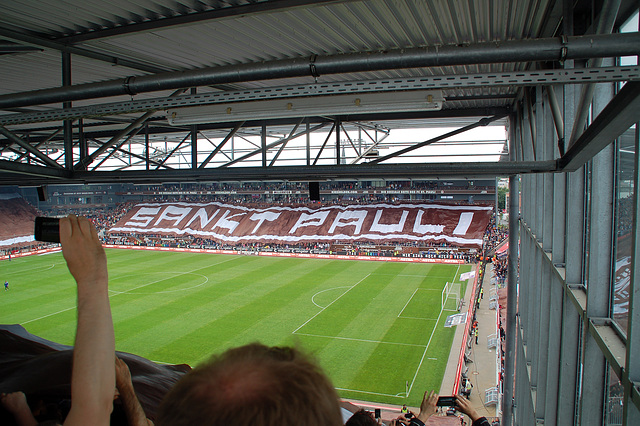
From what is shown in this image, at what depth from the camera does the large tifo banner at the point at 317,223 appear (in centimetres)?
3941

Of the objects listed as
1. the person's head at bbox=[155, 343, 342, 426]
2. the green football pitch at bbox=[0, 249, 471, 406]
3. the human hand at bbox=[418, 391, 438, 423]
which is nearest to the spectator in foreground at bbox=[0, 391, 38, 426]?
the person's head at bbox=[155, 343, 342, 426]

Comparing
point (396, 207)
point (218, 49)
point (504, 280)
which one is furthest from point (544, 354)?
point (396, 207)

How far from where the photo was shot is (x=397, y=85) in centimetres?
335

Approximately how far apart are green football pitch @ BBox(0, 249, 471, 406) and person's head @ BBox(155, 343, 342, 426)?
973cm

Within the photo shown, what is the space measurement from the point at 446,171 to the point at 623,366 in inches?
163

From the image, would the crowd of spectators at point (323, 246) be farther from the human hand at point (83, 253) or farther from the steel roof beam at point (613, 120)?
the human hand at point (83, 253)

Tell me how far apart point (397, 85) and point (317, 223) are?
40.8 m

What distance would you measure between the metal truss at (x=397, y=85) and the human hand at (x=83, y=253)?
2502 mm

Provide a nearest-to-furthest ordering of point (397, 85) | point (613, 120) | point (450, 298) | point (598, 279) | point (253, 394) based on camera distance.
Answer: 1. point (253, 394)
2. point (613, 120)
3. point (397, 85)
4. point (598, 279)
5. point (450, 298)

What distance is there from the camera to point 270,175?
24.5 feet

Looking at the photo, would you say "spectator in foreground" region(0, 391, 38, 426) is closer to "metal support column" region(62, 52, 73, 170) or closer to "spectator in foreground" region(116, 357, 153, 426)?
"spectator in foreground" region(116, 357, 153, 426)

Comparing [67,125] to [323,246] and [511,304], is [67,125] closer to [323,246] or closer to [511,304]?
[511,304]

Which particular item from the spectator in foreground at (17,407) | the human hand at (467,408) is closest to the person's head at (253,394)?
the spectator in foreground at (17,407)

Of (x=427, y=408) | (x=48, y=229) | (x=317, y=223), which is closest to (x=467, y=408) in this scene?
(x=427, y=408)
